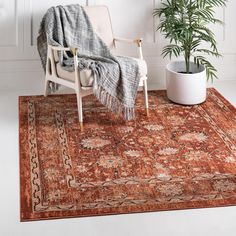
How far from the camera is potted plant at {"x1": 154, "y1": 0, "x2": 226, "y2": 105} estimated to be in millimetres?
4867

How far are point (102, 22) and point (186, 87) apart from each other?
0.93 metres

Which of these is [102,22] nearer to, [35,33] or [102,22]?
[102,22]

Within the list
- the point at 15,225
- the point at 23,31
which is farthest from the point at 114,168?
the point at 23,31

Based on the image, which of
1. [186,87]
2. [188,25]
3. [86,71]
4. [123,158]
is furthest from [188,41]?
[123,158]

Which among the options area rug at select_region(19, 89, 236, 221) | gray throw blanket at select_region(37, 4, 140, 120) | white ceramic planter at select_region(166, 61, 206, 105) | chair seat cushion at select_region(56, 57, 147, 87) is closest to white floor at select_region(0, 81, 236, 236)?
area rug at select_region(19, 89, 236, 221)

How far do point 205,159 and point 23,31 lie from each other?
2234mm

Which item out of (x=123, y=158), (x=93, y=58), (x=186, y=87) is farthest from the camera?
(x=186, y=87)

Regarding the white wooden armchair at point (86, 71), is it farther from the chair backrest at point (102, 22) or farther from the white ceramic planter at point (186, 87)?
the white ceramic planter at point (186, 87)

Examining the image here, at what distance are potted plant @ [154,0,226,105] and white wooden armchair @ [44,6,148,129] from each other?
0.36 meters

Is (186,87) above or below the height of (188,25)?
below

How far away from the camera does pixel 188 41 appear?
4910 millimetres

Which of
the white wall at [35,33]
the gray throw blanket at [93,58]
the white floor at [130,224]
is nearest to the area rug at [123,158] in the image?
the white floor at [130,224]

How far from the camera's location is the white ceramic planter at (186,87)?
485cm

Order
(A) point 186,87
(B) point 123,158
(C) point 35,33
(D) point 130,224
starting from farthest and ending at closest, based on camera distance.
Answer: (C) point 35,33 < (A) point 186,87 < (B) point 123,158 < (D) point 130,224
